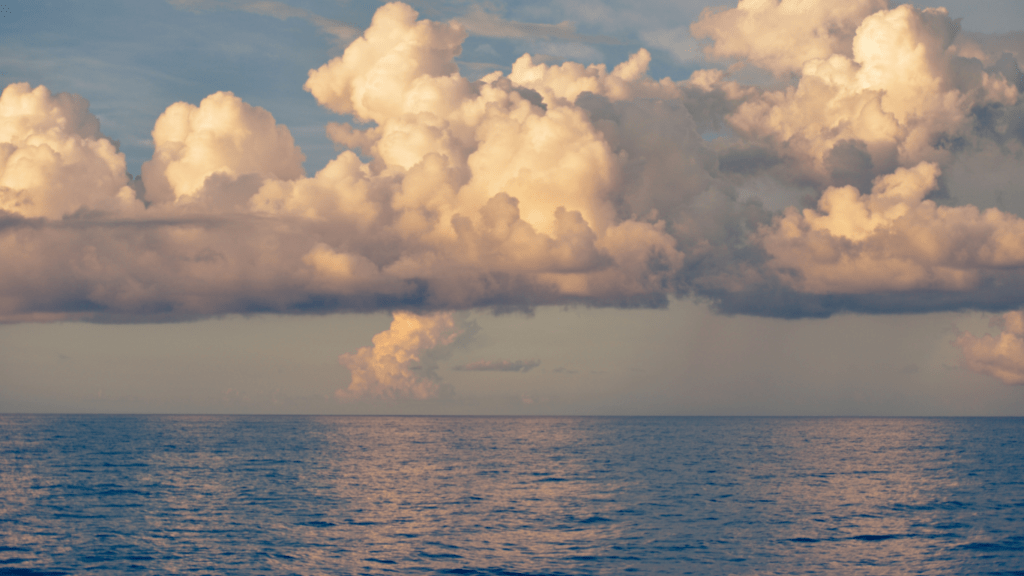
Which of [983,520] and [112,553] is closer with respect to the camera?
[112,553]

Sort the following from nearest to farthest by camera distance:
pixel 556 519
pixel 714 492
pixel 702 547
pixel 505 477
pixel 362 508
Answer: pixel 702 547, pixel 556 519, pixel 362 508, pixel 714 492, pixel 505 477

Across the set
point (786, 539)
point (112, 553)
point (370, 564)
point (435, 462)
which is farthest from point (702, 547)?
point (435, 462)

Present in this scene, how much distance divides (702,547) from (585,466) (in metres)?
74.2

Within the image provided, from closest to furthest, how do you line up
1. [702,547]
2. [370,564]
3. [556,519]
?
[370,564]
[702,547]
[556,519]

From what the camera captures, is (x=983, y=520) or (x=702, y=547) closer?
(x=702, y=547)

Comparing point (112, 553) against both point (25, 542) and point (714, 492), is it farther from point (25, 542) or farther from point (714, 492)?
point (714, 492)

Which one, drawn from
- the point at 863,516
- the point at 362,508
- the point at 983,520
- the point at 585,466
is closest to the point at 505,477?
the point at 585,466

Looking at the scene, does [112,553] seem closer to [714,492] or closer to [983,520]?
[714,492]

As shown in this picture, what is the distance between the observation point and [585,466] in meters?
134

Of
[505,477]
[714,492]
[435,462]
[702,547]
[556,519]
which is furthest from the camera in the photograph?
[435,462]

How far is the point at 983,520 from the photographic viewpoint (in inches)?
2968

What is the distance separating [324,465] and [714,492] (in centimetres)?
6883

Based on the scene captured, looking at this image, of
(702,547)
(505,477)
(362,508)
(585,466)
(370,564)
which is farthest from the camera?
(585,466)

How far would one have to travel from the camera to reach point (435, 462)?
14250 cm
